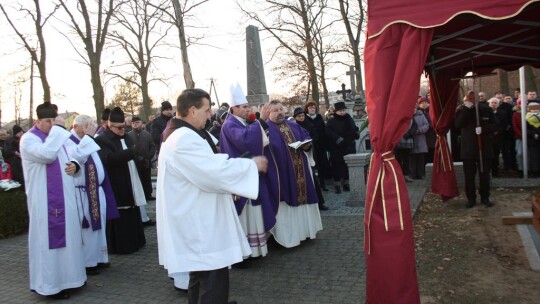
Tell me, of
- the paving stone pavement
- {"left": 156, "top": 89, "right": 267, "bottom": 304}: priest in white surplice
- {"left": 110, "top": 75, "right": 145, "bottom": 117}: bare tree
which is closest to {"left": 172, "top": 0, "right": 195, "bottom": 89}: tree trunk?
the paving stone pavement

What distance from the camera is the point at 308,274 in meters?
5.01

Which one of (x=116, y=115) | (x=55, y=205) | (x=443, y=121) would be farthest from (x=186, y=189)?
(x=443, y=121)

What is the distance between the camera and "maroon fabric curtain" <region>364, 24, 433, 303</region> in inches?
147

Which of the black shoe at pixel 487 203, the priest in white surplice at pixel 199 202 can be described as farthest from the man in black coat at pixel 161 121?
the black shoe at pixel 487 203

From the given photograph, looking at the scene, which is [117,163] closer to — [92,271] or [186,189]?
[92,271]

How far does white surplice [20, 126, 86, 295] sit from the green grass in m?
3.89

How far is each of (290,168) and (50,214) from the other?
2957mm

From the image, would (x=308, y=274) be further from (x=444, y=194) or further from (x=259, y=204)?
(x=444, y=194)

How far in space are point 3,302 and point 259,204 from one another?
3.03 metres

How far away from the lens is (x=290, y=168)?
19.9ft

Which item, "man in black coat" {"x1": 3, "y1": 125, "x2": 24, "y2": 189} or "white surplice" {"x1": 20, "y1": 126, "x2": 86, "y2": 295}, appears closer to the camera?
"white surplice" {"x1": 20, "y1": 126, "x2": 86, "y2": 295}

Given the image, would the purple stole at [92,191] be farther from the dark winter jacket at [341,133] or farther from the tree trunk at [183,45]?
the tree trunk at [183,45]

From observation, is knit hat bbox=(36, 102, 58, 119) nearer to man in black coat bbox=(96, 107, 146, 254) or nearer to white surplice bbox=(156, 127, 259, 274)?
man in black coat bbox=(96, 107, 146, 254)

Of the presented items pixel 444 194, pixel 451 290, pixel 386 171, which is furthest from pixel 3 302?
pixel 444 194
